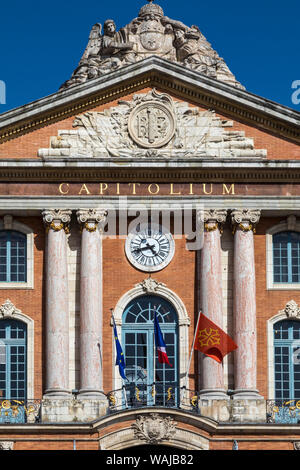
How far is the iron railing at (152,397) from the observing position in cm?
5819

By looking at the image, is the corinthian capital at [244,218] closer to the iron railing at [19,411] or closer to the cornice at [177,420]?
the cornice at [177,420]

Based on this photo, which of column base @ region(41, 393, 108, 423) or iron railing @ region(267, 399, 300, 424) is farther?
iron railing @ region(267, 399, 300, 424)

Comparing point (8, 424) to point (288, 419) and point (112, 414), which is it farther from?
point (288, 419)

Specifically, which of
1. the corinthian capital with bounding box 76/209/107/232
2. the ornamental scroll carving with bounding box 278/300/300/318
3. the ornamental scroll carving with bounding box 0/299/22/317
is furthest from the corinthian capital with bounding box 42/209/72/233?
the ornamental scroll carving with bounding box 278/300/300/318

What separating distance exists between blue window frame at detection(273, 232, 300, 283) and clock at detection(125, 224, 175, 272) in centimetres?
351

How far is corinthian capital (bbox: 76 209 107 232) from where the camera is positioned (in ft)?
194

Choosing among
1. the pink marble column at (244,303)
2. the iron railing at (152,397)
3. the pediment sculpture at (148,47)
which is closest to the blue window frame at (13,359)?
the iron railing at (152,397)

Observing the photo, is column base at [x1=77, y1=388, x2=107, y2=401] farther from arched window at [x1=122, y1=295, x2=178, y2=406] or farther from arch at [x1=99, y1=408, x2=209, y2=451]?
arch at [x1=99, y1=408, x2=209, y2=451]

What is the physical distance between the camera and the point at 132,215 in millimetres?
59812

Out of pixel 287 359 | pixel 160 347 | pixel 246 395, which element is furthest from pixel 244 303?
pixel 160 347

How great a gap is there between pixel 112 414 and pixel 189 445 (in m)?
2.65

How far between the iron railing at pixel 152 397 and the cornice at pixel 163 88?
9.25 m

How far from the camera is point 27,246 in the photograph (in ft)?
196

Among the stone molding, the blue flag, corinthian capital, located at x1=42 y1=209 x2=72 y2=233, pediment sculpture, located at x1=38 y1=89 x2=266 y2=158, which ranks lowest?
the stone molding
